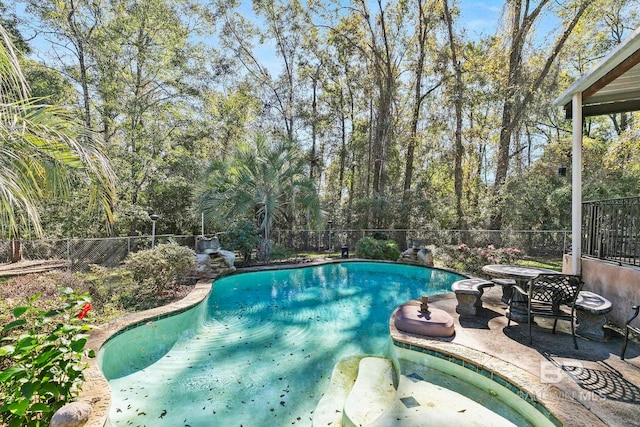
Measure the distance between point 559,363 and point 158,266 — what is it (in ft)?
21.6

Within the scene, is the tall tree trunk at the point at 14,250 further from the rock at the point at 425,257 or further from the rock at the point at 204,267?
the rock at the point at 425,257

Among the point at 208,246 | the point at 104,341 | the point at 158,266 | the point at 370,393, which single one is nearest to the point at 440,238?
the point at 208,246

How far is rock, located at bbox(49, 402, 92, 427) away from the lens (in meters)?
2.00

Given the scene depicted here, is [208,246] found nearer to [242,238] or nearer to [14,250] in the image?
[242,238]

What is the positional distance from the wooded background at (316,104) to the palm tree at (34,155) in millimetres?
5959

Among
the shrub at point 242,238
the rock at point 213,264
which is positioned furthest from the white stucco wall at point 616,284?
the shrub at point 242,238

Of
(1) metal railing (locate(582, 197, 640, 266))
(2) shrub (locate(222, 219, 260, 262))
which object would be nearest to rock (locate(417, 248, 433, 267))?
(1) metal railing (locate(582, 197, 640, 266))

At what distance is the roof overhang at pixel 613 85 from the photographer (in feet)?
10.9

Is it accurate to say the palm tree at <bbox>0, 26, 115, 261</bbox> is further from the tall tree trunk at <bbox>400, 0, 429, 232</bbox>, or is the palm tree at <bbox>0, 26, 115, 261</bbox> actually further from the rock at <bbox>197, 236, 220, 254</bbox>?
the tall tree trunk at <bbox>400, 0, 429, 232</bbox>

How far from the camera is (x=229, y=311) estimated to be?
6.07 m

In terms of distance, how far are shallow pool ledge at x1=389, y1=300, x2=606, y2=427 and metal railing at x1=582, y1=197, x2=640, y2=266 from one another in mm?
2791

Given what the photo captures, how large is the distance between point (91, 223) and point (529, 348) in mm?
12997

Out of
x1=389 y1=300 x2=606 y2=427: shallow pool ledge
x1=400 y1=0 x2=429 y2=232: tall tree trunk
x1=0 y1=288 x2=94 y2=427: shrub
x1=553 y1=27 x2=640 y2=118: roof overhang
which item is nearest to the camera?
x1=0 y1=288 x2=94 y2=427: shrub

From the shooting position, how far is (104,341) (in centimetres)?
374
